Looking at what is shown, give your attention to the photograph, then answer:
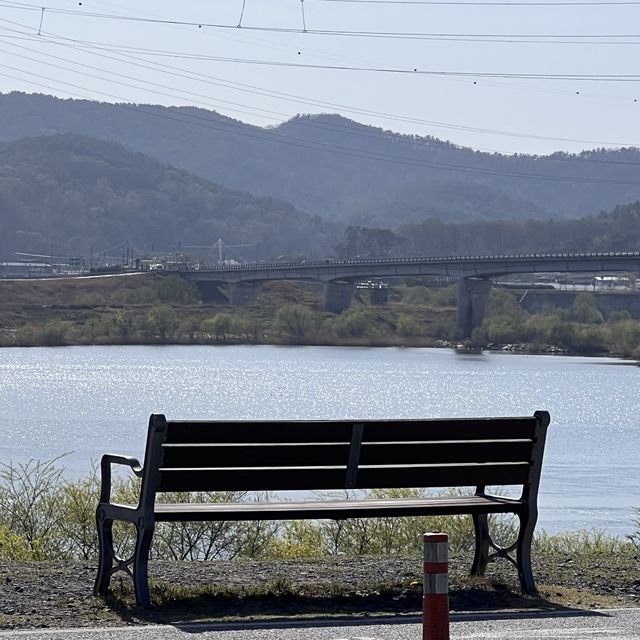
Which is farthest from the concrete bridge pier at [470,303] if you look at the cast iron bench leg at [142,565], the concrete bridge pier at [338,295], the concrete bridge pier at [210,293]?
the cast iron bench leg at [142,565]

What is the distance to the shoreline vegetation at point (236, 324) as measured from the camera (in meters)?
112

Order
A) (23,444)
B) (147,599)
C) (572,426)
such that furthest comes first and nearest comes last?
1. (572,426)
2. (23,444)
3. (147,599)

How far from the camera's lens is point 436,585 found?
5676mm

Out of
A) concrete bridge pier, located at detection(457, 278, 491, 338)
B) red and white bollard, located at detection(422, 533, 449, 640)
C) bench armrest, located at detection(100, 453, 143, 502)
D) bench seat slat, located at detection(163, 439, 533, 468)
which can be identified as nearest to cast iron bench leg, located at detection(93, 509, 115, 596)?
bench armrest, located at detection(100, 453, 143, 502)

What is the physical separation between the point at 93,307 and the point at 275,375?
50.1 metres

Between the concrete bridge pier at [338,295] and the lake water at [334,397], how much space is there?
21441 mm

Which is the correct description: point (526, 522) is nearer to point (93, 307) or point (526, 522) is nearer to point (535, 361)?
point (535, 361)

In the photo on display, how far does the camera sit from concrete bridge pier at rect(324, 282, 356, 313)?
131m

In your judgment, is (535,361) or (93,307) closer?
(535,361)

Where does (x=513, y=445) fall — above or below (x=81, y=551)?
above

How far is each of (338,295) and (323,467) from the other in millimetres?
123252

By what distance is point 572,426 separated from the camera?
48.4 m

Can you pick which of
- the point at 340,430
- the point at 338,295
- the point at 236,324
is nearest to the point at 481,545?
the point at 340,430

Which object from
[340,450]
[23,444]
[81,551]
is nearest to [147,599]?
[340,450]
